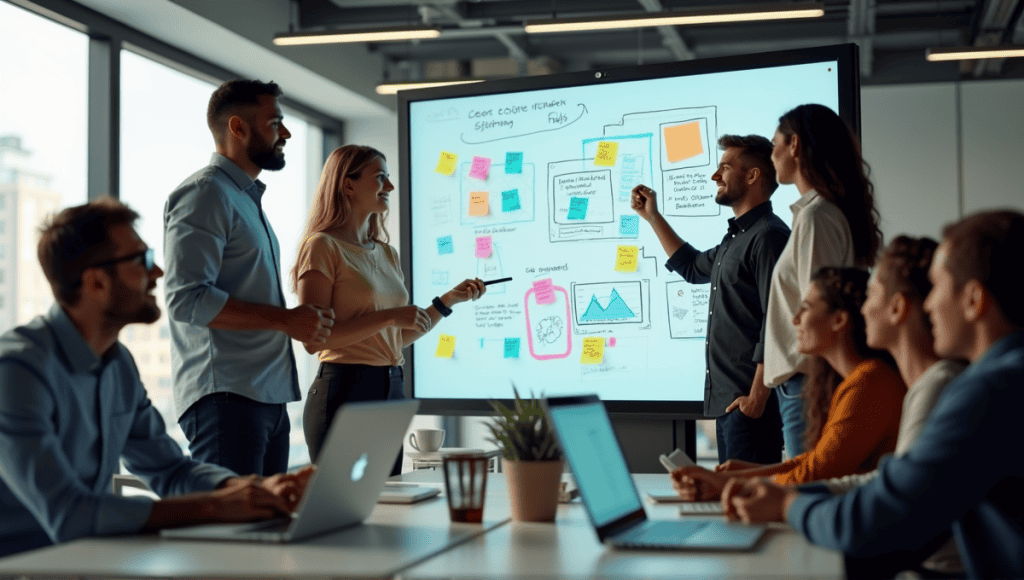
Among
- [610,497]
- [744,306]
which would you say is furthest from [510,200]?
[610,497]

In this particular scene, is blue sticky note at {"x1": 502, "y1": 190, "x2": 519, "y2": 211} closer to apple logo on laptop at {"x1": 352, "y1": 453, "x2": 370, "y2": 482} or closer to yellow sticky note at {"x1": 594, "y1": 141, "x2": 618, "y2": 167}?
yellow sticky note at {"x1": 594, "y1": 141, "x2": 618, "y2": 167}

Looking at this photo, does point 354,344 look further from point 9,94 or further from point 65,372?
point 9,94

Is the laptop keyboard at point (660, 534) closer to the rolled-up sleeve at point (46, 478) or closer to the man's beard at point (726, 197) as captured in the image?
the rolled-up sleeve at point (46, 478)

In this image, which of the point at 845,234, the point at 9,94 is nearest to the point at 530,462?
the point at 845,234

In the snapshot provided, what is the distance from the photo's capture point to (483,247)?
3738 millimetres

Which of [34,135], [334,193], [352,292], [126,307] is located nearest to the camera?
[126,307]

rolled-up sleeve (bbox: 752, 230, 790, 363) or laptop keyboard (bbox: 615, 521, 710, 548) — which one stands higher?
rolled-up sleeve (bbox: 752, 230, 790, 363)

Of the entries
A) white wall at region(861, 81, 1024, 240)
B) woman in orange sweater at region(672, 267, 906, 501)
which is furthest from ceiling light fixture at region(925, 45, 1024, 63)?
woman in orange sweater at region(672, 267, 906, 501)

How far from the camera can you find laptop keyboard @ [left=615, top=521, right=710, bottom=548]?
134 cm

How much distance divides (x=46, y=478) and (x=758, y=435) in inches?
78.5

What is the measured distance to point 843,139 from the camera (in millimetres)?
2568

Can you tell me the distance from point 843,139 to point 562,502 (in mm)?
1359

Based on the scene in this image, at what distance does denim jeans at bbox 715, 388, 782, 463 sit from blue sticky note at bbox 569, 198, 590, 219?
3.47 feet

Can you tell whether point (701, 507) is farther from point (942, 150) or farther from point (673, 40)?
point (942, 150)
